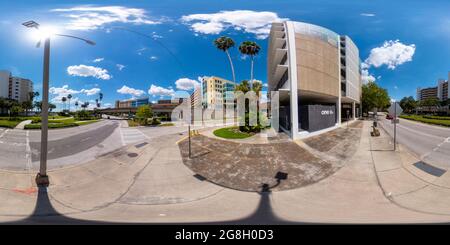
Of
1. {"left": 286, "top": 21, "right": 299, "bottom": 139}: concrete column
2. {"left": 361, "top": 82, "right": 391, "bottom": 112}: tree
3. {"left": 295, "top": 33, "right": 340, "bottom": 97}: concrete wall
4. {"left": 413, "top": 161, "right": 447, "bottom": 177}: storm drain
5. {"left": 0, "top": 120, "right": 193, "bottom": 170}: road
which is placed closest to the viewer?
{"left": 413, "top": 161, "right": 447, "bottom": 177}: storm drain

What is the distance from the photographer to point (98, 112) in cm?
3828

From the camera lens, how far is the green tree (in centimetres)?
2333

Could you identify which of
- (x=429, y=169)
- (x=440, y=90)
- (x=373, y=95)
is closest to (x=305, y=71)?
(x=440, y=90)

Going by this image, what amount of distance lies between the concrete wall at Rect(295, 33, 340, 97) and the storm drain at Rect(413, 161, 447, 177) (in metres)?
7.63

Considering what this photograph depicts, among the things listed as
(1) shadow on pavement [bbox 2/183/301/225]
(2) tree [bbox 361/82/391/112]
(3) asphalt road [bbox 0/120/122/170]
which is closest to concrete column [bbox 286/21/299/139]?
(1) shadow on pavement [bbox 2/183/301/225]

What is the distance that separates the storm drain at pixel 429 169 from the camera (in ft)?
19.1

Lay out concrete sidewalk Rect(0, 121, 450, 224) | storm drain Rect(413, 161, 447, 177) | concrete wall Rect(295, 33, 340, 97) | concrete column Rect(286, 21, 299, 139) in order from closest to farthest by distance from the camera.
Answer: concrete sidewalk Rect(0, 121, 450, 224)
storm drain Rect(413, 161, 447, 177)
concrete column Rect(286, 21, 299, 139)
concrete wall Rect(295, 33, 340, 97)

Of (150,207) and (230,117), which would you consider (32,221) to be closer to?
(150,207)

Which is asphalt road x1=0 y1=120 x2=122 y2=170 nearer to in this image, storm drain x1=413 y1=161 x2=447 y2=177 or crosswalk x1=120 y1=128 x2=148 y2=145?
crosswalk x1=120 y1=128 x2=148 y2=145

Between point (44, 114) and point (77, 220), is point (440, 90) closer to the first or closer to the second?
point (77, 220)

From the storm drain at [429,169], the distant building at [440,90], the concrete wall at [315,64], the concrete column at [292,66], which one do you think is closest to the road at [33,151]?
the concrete column at [292,66]

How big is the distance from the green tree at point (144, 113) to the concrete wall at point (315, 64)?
59.4ft

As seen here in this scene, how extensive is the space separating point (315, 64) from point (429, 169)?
10.1 metres

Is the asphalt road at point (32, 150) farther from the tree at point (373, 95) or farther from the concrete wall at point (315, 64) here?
the tree at point (373, 95)
